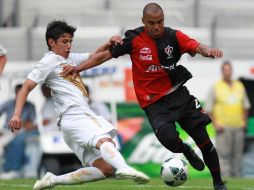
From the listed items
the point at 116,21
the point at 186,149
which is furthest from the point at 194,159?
the point at 116,21

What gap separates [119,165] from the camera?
9727 millimetres

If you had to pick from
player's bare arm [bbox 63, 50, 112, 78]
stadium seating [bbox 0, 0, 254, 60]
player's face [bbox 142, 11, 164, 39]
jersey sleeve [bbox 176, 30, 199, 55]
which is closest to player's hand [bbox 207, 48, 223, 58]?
jersey sleeve [bbox 176, 30, 199, 55]

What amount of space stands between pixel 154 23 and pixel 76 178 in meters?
1.84

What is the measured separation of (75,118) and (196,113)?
4.30 feet

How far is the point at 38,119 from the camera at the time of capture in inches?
703

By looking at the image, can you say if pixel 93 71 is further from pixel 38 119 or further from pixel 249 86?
pixel 249 86

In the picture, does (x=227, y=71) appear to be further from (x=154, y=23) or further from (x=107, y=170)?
(x=107, y=170)

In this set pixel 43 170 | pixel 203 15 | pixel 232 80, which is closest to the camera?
pixel 43 170

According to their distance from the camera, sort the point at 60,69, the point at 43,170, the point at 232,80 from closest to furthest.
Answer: the point at 60,69, the point at 43,170, the point at 232,80

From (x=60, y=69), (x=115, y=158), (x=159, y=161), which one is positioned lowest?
(x=159, y=161)

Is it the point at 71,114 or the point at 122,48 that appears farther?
the point at 122,48

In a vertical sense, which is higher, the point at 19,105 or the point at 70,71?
the point at 70,71

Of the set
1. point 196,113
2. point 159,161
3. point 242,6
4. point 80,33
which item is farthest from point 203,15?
point 196,113

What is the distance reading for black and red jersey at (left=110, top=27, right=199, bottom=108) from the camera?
34.8 feet
